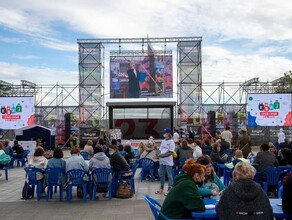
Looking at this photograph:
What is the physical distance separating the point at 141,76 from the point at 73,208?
62.8 feet

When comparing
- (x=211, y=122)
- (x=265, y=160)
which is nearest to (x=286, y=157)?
(x=265, y=160)

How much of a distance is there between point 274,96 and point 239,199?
77.8 feet

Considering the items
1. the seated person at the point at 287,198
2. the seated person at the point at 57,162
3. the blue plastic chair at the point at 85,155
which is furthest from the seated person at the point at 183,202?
the blue plastic chair at the point at 85,155

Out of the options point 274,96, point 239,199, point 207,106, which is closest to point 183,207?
point 239,199

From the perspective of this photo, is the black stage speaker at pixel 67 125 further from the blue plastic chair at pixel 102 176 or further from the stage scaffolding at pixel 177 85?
the blue plastic chair at pixel 102 176

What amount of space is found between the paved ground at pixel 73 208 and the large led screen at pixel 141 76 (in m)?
16.9

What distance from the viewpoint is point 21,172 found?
51.8ft

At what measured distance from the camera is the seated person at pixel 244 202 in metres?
3.90

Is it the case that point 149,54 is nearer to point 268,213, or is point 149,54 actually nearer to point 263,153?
point 263,153

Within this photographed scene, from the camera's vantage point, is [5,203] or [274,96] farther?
[274,96]

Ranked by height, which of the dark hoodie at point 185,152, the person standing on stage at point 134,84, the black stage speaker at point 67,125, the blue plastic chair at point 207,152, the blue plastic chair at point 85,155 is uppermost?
the person standing on stage at point 134,84

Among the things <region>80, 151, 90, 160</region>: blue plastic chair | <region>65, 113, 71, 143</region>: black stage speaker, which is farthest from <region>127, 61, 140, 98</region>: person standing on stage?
<region>80, 151, 90, 160</region>: blue plastic chair

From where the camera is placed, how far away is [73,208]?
336 inches

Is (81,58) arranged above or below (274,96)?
above
